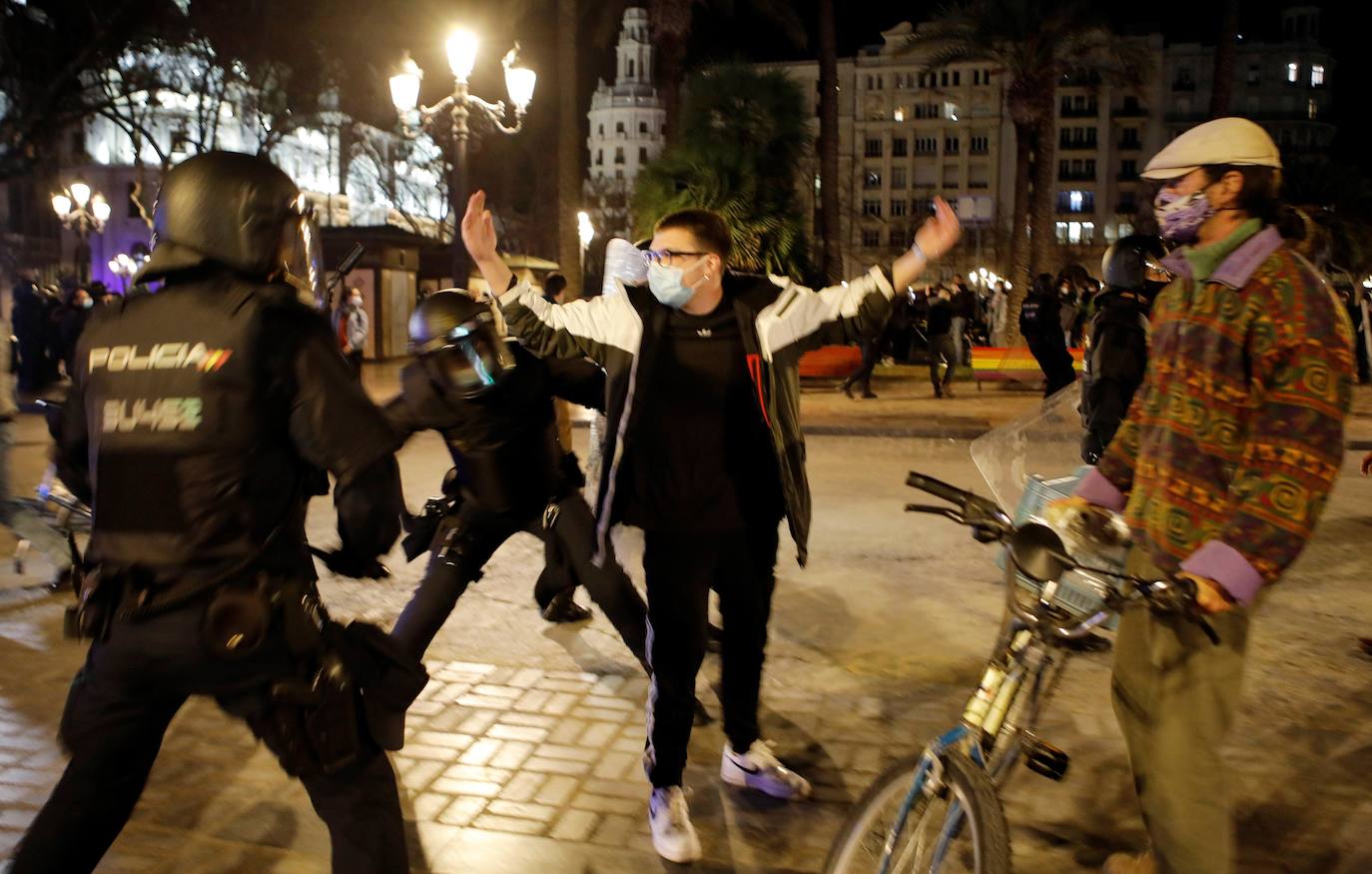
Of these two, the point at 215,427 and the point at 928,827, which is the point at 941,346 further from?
the point at 215,427

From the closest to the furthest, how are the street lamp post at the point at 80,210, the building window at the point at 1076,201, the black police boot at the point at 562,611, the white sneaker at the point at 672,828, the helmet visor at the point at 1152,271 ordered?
the white sneaker at the point at 672,828 < the helmet visor at the point at 1152,271 < the black police boot at the point at 562,611 < the street lamp post at the point at 80,210 < the building window at the point at 1076,201

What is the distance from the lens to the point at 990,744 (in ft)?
8.79

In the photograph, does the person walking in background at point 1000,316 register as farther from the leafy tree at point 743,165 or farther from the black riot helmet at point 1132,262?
the black riot helmet at point 1132,262

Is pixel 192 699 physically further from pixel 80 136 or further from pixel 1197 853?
pixel 80 136

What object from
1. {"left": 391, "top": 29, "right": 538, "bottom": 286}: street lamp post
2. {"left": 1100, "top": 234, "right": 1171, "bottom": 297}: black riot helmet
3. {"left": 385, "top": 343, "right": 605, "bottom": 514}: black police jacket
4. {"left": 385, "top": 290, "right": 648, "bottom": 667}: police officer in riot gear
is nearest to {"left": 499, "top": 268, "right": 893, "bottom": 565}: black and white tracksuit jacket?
{"left": 385, "top": 290, "right": 648, "bottom": 667}: police officer in riot gear

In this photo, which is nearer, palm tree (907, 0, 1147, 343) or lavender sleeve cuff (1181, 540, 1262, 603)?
lavender sleeve cuff (1181, 540, 1262, 603)

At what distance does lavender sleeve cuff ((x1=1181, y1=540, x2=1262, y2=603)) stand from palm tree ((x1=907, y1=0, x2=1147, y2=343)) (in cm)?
2683

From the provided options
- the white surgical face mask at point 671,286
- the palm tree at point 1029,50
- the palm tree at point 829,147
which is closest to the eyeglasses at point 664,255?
the white surgical face mask at point 671,286

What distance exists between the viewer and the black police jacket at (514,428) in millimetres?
4508

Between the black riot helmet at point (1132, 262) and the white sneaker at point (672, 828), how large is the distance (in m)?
2.92

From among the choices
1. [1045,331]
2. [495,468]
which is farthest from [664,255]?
[1045,331]

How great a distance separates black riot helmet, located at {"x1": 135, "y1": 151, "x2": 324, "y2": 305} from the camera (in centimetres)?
253

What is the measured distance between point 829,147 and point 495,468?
879 inches

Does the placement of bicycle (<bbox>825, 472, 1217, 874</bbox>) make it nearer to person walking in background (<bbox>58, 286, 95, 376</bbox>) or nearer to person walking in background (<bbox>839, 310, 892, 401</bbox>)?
person walking in background (<bbox>839, 310, 892, 401</bbox>)
